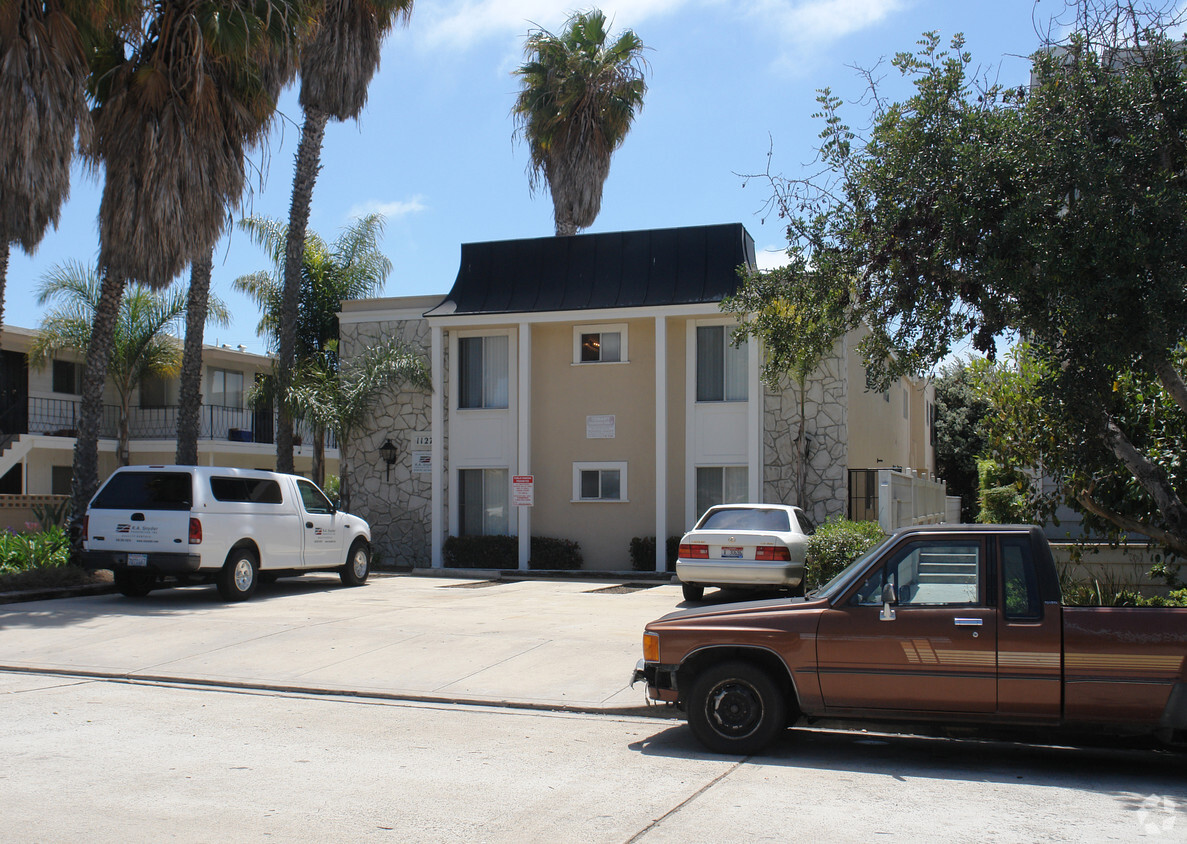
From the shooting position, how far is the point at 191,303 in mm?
20422

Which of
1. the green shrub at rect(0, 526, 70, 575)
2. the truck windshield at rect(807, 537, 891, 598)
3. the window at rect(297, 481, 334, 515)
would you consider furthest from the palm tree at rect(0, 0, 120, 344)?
the truck windshield at rect(807, 537, 891, 598)

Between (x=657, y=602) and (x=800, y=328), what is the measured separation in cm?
566

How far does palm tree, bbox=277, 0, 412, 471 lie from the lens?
73.2 ft

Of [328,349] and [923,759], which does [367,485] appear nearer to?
[328,349]

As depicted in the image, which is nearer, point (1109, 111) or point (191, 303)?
point (1109, 111)

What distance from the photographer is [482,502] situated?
74.5 feet

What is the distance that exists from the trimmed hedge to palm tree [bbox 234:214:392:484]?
5233 mm

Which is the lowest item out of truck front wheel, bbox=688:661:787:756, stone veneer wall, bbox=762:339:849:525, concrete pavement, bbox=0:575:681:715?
concrete pavement, bbox=0:575:681:715

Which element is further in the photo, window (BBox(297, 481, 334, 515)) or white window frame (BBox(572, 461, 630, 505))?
white window frame (BBox(572, 461, 630, 505))

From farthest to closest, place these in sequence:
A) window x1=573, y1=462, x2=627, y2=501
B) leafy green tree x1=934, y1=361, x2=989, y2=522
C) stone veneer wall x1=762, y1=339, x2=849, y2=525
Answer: leafy green tree x1=934, y1=361, x2=989, y2=522 < window x1=573, y1=462, x2=627, y2=501 < stone veneer wall x1=762, y1=339, x2=849, y2=525

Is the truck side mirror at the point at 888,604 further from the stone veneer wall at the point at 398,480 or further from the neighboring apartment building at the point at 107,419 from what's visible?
the neighboring apartment building at the point at 107,419

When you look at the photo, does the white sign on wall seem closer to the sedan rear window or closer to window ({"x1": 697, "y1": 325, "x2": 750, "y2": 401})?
window ({"x1": 697, "y1": 325, "x2": 750, "y2": 401})

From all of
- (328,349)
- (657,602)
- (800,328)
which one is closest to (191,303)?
(328,349)

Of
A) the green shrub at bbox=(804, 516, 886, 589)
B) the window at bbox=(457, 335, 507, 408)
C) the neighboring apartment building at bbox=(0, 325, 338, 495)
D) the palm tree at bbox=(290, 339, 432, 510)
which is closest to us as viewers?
the green shrub at bbox=(804, 516, 886, 589)
